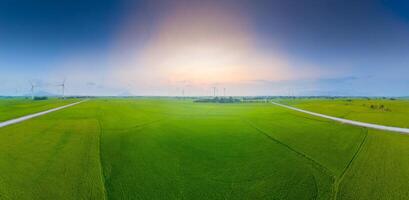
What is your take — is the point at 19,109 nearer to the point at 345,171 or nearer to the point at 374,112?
the point at 345,171

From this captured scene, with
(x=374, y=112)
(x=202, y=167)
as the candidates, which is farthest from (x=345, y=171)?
(x=374, y=112)

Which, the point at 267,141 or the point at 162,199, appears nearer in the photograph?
the point at 162,199

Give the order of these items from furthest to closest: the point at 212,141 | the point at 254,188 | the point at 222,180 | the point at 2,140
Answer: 1. the point at 212,141
2. the point at 2,140
3. the point at 222,180
4. the point at 254,188

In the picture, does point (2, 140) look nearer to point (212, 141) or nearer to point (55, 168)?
point (55, 168)

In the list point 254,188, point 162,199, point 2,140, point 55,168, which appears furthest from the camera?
point 2,140

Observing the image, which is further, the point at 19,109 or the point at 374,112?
the point at 19,109

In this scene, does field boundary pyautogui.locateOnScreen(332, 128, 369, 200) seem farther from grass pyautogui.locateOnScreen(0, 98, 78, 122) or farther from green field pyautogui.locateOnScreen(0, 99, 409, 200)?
grass pyautogui.locateOnScreen(0, 98, 78, 122)

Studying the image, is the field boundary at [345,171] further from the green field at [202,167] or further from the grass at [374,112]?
the grass at [374,112]

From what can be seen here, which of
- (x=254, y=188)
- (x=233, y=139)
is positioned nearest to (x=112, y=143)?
(x=233, y=139)

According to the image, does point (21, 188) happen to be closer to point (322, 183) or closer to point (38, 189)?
point (38, 189)
